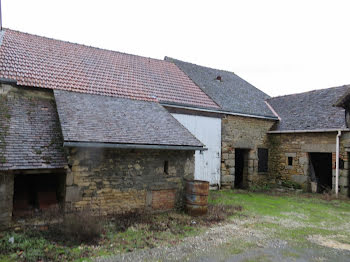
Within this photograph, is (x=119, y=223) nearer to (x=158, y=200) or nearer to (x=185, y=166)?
(x=158, y=200)

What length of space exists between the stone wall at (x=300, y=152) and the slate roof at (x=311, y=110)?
1.42 feet

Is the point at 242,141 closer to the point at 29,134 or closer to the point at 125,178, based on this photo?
the point at 125,178

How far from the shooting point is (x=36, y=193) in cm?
732

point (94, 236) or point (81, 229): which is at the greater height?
point (81, 229)

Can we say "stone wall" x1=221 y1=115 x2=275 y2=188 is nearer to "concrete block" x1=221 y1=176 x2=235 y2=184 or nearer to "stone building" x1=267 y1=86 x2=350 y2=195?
"concrete block" x1=221 y1=176 x2=235 y2=184

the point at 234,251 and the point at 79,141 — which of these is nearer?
the point at 234,251

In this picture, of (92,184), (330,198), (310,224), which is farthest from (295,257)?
(330,198)

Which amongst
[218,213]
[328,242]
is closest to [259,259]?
[328,242]

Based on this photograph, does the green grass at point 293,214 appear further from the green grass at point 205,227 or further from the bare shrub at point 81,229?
the bare shrub at point 81,229

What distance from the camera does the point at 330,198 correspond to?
10.5m

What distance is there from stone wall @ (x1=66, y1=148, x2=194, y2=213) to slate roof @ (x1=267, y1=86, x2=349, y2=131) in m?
6.99

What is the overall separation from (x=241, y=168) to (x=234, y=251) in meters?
9.21

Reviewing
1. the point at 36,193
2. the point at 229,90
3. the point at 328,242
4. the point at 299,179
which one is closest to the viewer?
the point at 328,242

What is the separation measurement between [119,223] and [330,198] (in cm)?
851
